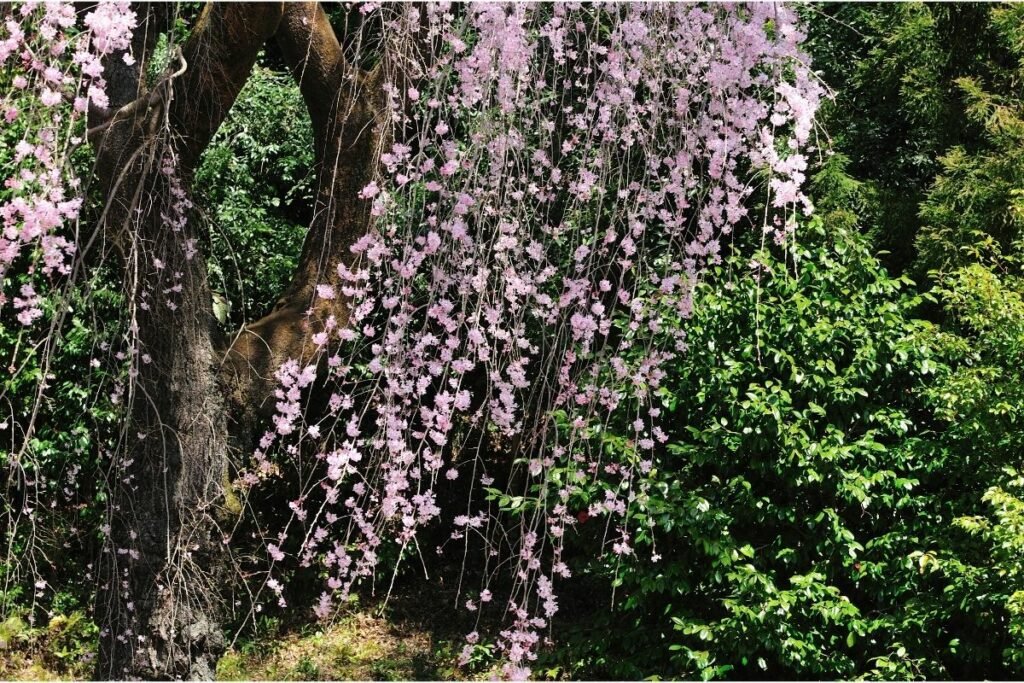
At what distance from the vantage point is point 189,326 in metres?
3.09

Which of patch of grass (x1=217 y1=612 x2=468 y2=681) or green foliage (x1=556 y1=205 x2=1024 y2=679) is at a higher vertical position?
green foliage (x1=556 y1=205 x2=1024 y2=679)

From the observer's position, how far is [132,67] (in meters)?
3.07

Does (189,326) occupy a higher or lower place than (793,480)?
→ higher

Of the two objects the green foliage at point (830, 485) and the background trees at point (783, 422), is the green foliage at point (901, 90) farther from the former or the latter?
the green foliage at point (830, 485)

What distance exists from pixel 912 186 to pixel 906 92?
431 millimetres

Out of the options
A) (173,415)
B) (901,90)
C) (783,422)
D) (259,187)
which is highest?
(901,90)

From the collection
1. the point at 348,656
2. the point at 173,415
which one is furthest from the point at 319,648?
the point at 173,415

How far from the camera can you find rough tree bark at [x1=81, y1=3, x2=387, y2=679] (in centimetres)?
296

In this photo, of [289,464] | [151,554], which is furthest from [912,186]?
[151,554]

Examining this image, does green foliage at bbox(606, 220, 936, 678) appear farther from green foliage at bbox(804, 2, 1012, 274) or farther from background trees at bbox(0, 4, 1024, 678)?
green foliage at bbox(804, 2, 1012, 274)

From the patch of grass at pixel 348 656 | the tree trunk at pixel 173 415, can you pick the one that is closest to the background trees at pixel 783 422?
the tree trunk at pixel 173 415

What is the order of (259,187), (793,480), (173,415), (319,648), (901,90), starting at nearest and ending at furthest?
1. (173,415)
2. (793,480)
3. (901,90)
4. (319,648)
5. (259,187)

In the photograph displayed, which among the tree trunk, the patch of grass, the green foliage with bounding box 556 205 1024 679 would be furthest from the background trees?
the patch of grass

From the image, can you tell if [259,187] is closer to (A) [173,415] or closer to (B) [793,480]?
(A) [173,415]
